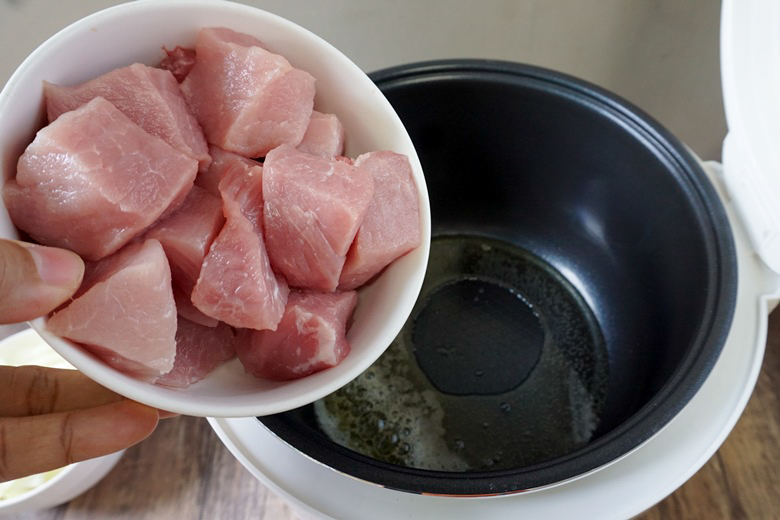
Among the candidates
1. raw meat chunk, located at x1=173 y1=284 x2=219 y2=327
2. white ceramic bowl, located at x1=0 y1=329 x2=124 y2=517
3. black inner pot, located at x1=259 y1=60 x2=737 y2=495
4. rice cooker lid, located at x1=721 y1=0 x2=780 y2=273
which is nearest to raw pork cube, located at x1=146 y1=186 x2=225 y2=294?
raw meat chunk, located at x1=173 y1=284 x2=219 y2=327

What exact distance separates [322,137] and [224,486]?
29.7 inches

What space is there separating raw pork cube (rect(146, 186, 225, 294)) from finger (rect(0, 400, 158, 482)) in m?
0.19

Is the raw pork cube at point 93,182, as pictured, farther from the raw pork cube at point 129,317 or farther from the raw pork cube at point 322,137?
the raw pork cube at point 322,137

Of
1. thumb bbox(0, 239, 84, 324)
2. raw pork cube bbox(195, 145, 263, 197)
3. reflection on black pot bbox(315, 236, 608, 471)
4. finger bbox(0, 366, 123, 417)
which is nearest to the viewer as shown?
thumb bbox(0, 239, 84, 324)

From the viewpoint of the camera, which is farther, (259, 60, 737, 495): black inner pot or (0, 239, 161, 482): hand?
(259, 60, 737, 495): black inner pot

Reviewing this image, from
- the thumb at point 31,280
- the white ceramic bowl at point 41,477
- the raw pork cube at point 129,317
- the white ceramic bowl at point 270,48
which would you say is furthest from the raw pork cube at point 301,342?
the white ceramic bowl at point 41,477

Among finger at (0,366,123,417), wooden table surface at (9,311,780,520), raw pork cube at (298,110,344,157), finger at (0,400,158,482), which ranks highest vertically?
raw pork cube at (298,110,344,157)

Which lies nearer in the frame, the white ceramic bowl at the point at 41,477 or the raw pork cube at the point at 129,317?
the raw pork cube at the point at 129,317

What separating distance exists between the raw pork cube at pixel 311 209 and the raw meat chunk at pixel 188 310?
4.2 inches

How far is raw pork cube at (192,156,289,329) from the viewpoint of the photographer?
0.71 metres

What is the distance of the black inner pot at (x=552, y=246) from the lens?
1.09m

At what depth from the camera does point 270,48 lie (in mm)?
840

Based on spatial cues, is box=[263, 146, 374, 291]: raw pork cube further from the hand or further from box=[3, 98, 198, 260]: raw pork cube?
the hand

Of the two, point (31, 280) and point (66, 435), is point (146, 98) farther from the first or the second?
point (66, 435)
